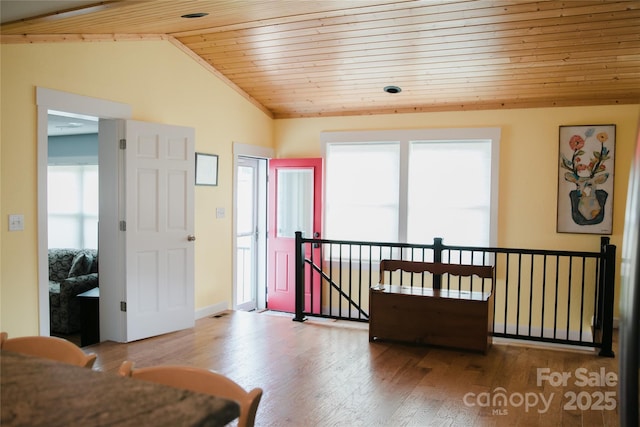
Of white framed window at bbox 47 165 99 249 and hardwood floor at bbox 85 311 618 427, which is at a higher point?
white framed window at bbox 47 165 99 249

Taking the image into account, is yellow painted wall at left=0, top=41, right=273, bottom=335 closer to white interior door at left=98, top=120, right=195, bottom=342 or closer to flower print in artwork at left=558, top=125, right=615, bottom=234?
white interior door at left=98, top=120, right=195, bottom=342

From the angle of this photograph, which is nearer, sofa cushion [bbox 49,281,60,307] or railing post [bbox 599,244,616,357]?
railing post [bbox 599,244,616,357]

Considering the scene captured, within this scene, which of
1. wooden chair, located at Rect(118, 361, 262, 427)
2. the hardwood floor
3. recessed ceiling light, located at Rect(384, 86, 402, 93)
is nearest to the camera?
wooden chair, located at Rect(118, 361, 262, 427)

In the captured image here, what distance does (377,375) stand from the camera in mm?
3854

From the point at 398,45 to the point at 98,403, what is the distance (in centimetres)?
465

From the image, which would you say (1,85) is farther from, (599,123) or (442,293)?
(599,123)

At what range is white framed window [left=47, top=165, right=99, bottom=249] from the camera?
24.7 ft

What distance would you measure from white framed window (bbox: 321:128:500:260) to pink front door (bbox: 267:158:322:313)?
0.75 feet

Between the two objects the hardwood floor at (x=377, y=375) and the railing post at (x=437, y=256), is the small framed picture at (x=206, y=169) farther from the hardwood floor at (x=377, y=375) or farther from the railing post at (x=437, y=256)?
the railing post at (x=437, y=256)

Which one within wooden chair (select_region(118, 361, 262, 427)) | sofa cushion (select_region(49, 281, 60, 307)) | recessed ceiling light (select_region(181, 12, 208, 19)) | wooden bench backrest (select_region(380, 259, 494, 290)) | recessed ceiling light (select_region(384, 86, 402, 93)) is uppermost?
recessed ceiling light (select_region(181, 12, 208, 19))

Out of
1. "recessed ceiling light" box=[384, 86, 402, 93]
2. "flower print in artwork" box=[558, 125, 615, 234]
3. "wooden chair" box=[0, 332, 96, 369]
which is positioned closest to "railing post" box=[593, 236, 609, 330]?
"flower print in artwork" box=[558, 125, 615, 234]

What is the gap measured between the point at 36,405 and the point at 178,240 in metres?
4.30

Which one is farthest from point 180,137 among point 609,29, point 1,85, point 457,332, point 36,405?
point 36,405

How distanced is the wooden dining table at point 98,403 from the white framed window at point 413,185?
18.5 ft
